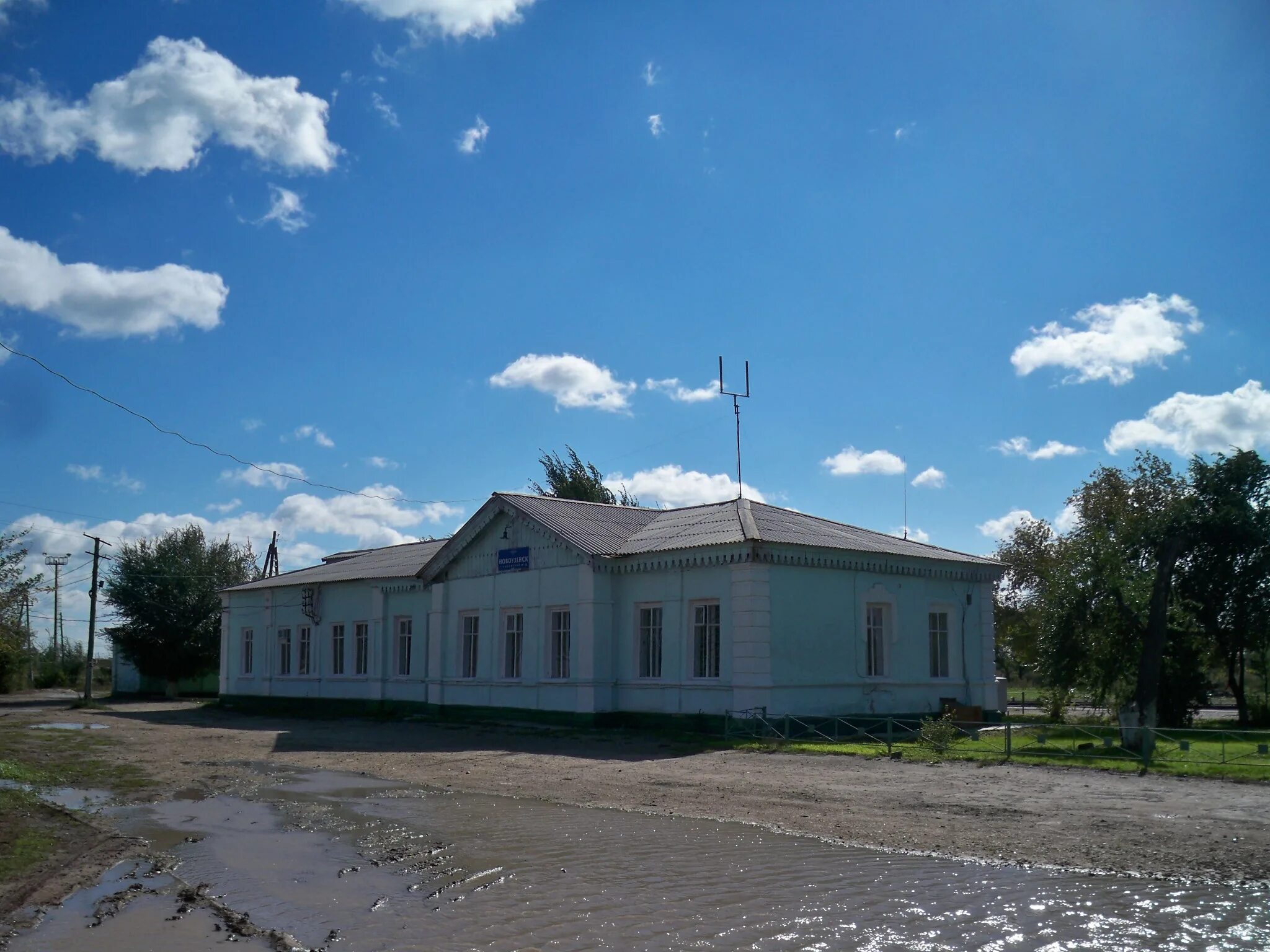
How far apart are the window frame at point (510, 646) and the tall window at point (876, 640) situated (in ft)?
27.0

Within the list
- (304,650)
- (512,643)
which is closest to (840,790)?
(512,643)

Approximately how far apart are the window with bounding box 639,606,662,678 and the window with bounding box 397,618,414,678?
32.5 feet

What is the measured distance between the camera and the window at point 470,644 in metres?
28.9

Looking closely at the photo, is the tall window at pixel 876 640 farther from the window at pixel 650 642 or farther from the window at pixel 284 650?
the window at pixel 284 650

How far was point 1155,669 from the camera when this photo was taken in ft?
56.2

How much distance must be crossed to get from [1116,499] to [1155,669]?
1025 inches

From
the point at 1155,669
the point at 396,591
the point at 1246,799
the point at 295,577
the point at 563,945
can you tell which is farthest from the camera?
the point at 295,577

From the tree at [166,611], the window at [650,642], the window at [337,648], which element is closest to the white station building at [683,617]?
the window at [650,642]

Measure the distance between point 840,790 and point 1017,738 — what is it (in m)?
8.56

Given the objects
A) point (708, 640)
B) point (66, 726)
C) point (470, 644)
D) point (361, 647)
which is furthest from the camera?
point (361, 647)

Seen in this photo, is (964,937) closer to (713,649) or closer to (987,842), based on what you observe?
(987,842)

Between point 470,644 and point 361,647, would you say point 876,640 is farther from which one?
point 361,647

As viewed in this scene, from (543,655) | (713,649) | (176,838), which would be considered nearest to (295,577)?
(543,655)

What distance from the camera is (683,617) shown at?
2358 cm
